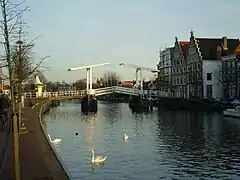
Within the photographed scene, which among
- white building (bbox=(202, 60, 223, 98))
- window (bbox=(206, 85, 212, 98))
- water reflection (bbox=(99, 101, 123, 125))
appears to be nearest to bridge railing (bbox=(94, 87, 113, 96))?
water reflection (bbox=(99, 101, 123, 125))

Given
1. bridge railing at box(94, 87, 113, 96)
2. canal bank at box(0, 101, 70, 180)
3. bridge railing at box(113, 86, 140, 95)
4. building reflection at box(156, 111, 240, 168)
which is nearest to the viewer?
canal bank at box(0, 101, 70, 180)

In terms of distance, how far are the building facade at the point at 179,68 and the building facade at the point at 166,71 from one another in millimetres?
3541

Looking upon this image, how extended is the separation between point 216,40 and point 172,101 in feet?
58.7

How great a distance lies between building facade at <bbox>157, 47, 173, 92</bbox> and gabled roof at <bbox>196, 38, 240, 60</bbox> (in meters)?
18.8

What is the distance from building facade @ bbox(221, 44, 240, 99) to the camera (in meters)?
66.0

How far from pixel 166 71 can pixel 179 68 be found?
12048mm

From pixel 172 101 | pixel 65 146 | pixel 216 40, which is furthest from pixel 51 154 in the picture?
pixel 216 40

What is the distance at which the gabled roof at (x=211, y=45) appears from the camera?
79188 mm

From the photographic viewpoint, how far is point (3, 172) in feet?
41.1

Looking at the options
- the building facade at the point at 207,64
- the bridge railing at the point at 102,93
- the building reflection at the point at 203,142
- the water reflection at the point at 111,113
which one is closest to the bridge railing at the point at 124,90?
the bridge railing at the point at 102,93

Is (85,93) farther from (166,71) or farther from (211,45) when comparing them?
(166,71)

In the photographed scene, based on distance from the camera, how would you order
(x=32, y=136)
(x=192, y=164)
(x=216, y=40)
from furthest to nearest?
(x=216, y=40)
(x=32, y=136)
(x=192, y=164)

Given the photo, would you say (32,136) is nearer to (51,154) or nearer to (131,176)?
(51,154)

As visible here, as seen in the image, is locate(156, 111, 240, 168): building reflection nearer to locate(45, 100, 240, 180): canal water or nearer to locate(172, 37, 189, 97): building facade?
locate(45, 100, 240, 180): canal water
